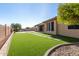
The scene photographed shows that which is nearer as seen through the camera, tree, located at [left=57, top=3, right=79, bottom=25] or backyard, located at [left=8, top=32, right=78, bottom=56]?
tree, located at [left=57, top=3, right=79, bottom=25]

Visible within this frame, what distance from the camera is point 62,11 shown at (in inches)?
371

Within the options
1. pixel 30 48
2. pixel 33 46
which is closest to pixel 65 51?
pixel 30 48

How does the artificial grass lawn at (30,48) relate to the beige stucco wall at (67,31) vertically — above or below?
below

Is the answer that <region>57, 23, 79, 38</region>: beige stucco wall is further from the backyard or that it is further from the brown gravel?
the brown gravel

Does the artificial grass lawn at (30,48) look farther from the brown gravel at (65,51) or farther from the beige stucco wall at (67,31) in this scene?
the beige stucco wall at (67,31)

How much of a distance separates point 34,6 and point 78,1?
8747 mm

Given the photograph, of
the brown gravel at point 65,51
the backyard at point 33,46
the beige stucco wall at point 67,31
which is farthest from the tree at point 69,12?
the beige stucco wall at point 67,31

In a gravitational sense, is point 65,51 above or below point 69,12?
below

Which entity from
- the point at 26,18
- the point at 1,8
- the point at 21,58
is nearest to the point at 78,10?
the point at 21,58

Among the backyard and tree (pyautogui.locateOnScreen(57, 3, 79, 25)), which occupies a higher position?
tree (pyautogui.locateOnScreen(57, 3, 79, 25))

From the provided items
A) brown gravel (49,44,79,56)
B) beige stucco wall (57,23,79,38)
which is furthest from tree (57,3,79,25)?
beige stucco wall (57,23,79,38)

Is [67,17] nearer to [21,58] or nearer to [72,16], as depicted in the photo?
[72,16]

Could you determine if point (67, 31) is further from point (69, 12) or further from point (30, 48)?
point (69, 12)

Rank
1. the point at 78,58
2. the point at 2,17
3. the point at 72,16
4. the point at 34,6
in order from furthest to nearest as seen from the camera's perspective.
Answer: the point at 2,17 → the point at 34,6 → the point at 72,16 → the point at 78,58
